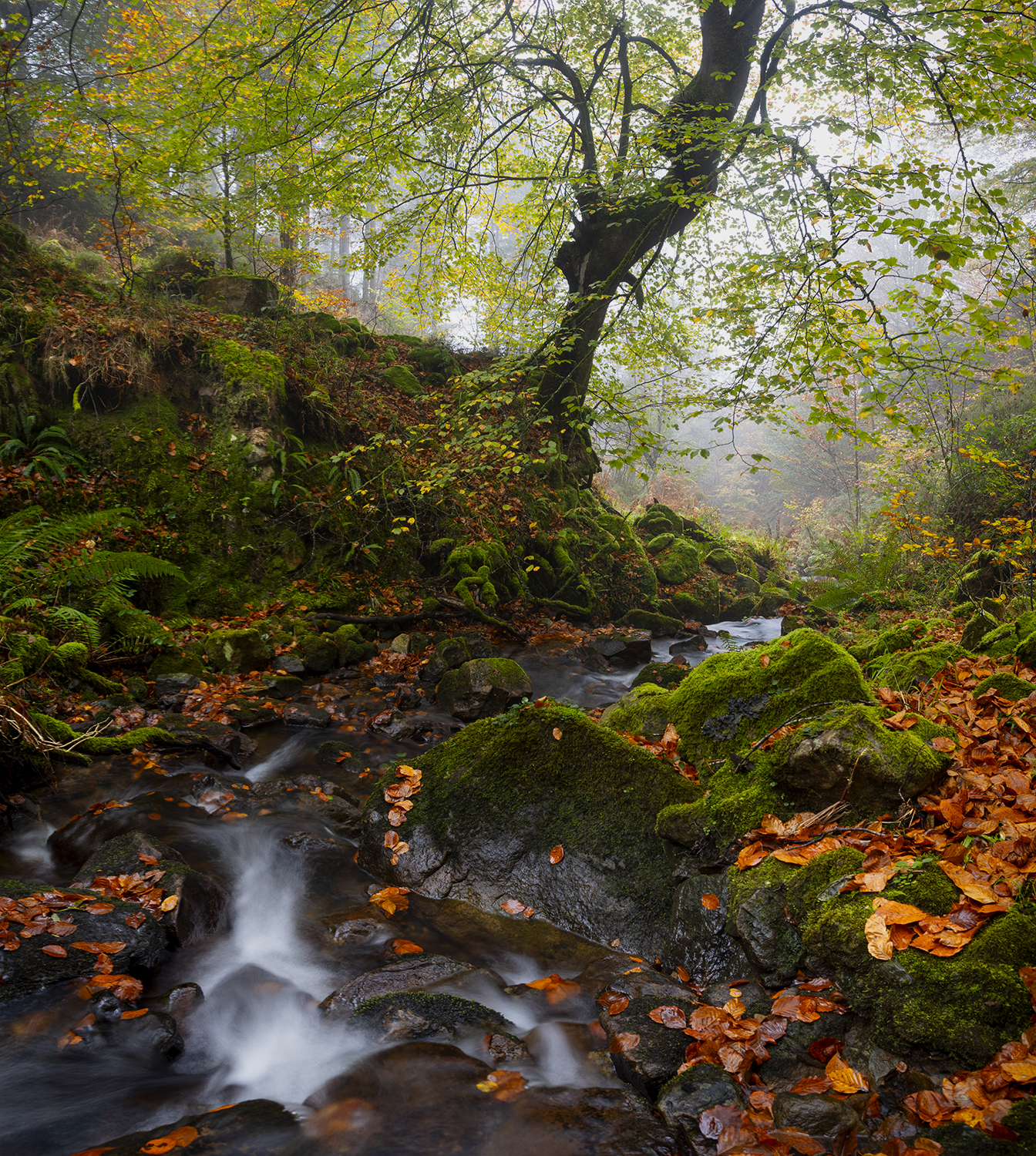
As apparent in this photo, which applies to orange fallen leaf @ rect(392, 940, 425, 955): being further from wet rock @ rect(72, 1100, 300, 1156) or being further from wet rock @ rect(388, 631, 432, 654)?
wet rock @ rect(388, 631, 432, 654)

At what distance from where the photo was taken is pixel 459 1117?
2.45 metres

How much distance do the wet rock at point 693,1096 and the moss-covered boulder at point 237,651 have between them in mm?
6419

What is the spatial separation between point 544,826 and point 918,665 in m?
3.15

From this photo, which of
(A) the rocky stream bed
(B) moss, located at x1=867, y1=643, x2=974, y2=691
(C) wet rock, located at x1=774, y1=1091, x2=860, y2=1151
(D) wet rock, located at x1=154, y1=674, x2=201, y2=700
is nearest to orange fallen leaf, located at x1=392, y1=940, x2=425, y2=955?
(A) the rocky stream bed

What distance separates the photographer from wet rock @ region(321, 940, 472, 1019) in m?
3.12

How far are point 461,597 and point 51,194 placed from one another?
62.3ft

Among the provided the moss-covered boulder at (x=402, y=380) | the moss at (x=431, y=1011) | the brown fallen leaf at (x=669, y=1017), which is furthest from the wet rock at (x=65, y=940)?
the moss-covered boulder at (x=402, y=380)

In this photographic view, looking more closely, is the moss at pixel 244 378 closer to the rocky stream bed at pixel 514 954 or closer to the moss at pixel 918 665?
the rocky stream bed at pixel 514 954

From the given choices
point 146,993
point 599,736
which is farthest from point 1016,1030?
point 146,993

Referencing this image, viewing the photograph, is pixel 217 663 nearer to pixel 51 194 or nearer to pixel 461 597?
pixel 461 597

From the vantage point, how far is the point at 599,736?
4.29 m

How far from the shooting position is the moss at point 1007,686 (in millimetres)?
3566

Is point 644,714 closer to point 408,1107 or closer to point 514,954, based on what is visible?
point 514,954

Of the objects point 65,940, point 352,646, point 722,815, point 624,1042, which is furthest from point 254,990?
point 352,646
